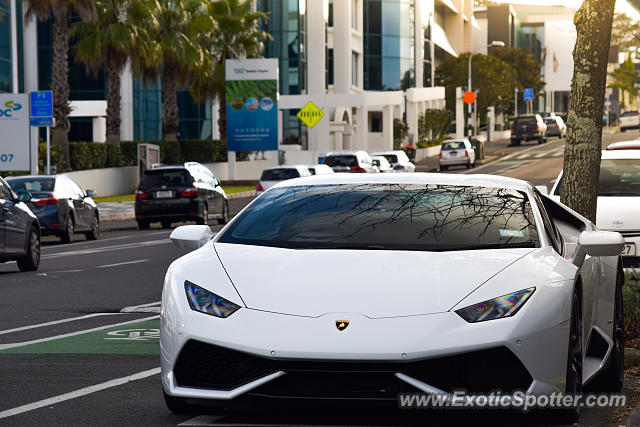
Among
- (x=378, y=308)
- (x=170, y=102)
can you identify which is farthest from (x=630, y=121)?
(x=378, y=308)

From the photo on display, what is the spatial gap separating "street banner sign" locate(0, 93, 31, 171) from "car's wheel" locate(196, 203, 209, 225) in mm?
7421

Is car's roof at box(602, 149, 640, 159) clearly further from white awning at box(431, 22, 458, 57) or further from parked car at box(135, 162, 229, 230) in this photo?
white awning at box(431, 22, 458, 57)

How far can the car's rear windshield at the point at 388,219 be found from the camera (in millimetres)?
6707

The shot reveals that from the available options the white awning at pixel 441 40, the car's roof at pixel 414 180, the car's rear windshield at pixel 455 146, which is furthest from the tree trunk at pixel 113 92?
the white awning at pixel 441 40

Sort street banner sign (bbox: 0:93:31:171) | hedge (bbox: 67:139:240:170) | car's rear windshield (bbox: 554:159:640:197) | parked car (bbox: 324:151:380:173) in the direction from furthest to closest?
hedge (bbox: 67:139:240:170), parked car (bbox: 324:151:380:173), street banner sign (bbox: 0:93:31:171), car's rear windshield (bbox: 554:159:640:197)

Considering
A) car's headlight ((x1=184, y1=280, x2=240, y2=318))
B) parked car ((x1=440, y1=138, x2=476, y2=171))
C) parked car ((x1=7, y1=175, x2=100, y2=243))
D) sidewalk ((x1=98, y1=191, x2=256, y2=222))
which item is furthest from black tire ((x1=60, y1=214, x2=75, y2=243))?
parked car ((x1=440, y1=138, x2=476, y2=171))

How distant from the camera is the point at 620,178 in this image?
15328 mm

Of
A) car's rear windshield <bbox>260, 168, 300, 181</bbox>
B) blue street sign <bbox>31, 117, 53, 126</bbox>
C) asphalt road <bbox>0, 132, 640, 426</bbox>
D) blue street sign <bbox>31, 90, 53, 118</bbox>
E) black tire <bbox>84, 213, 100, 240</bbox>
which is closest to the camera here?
asphalt road <bbox>0, 132, 640, 426</bbox>

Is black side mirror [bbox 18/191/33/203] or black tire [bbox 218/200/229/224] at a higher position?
black side mirror [bbox 18/191/33/203]

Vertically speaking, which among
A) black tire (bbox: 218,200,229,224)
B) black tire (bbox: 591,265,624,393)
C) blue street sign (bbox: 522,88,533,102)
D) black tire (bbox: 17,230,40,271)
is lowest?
black tire (bbox: 218,200,229,224)

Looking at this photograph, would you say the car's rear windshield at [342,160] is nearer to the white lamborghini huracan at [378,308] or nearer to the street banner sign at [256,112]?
the street banner sign at [256,112]

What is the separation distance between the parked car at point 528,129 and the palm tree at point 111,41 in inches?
1776

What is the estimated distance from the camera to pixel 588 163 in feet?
33.4

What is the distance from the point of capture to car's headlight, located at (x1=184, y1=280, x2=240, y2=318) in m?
6.06
